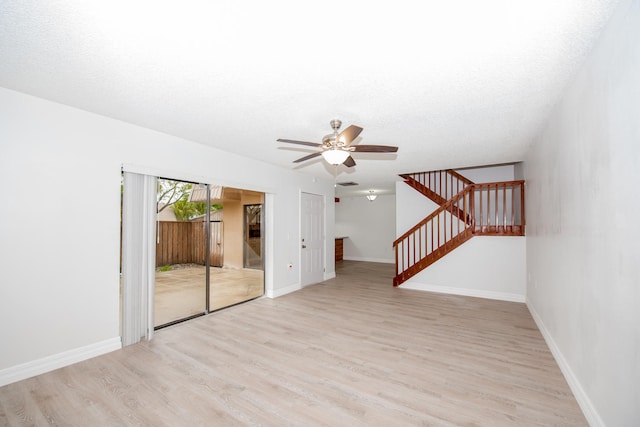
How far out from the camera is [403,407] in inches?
86.7

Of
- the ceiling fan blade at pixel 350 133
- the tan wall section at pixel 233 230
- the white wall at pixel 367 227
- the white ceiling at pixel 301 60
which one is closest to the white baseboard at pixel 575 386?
the white ceiling at pixel 301 60

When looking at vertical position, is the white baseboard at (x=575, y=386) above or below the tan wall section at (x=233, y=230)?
below

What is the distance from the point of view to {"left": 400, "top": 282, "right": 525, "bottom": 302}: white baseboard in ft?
17.3

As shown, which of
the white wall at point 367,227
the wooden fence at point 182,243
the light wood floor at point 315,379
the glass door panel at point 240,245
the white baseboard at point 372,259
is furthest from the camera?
the white wall at point 367,227

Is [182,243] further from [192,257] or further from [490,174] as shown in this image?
[490,174]

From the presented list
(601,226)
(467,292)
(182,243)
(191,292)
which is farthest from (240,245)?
(601,226)

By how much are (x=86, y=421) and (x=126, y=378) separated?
556mm

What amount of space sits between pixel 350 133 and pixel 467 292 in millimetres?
4746

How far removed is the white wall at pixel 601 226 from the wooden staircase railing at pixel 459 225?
2.46 meters

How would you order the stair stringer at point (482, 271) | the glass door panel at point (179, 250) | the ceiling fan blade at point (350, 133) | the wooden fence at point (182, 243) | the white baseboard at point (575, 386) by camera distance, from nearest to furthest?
the white baseboard at point (575, 386) → the ceiling fan blade at point (350, 133) → the glass door panel at point (179, 250) → the wooden fence at point (182, 243) → the stair stringer at point (482, 271)

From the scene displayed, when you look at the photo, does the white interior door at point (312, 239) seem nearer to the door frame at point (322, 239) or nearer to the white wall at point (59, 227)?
the door frame at point (322, 239)

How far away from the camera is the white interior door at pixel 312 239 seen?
637 centimetres

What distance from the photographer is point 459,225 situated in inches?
239

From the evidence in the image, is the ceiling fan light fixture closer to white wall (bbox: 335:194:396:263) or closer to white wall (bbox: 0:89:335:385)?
white wall (bbox: 0:89:335:385)
